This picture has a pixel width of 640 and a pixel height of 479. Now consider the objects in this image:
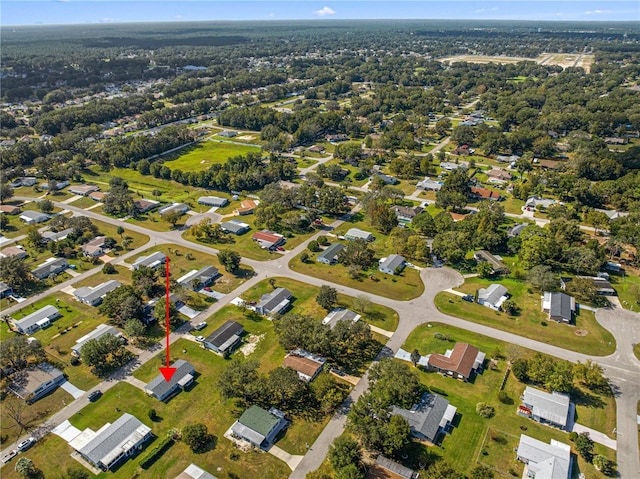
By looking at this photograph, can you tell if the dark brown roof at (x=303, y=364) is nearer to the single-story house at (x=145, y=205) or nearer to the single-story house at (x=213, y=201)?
the single-story house at (x=213, y=201)

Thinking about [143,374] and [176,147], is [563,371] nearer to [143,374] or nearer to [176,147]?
[143,374]

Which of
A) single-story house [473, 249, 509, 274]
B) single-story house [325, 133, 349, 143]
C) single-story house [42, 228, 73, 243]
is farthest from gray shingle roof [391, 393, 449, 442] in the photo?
single-story house [325, 133, 349, 143]

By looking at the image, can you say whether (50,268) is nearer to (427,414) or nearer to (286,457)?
(286,457)

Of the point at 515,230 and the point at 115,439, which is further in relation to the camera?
the point at 515,230

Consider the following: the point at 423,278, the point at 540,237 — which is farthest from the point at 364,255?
the point at 540,237

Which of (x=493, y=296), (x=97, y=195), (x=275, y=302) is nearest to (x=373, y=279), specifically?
(x=275, y=302)

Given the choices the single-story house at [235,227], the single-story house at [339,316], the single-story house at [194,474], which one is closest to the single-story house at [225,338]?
the single-story house at [339,316]
